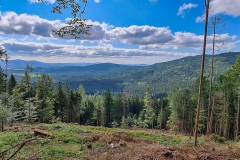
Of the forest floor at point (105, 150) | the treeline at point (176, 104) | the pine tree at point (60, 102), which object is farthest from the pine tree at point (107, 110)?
the forest floor at point (105, 150)

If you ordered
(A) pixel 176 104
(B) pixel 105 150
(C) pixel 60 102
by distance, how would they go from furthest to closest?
(C) pixel 60 102 < (A) pixel 176 104 < (B) pixel 105 150

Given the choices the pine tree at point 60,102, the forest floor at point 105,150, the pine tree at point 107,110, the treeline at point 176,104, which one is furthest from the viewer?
the pine tree at point 107,110

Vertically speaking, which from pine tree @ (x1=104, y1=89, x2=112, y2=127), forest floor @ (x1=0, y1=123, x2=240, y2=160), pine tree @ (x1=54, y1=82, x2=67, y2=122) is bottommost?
pine tree @ (x1=104, y1=89, x2=112, y2=127)

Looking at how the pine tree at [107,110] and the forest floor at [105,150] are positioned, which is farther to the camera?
the pine tree at [107,110]

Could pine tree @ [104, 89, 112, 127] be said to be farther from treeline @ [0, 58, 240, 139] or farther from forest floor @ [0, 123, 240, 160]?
forest floor @ [0, 123, 240, 160]

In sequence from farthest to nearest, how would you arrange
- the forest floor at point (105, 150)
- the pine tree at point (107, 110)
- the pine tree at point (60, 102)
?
the pine tree at point (107, 110)
the pine tree at point (60, 102)
the forest floor at point (105, 150)

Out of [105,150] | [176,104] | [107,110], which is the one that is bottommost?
[107,110]

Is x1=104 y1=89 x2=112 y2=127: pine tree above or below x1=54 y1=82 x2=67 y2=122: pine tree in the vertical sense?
below

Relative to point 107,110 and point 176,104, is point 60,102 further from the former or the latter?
point 176,104

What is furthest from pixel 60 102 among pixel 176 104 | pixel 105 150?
pixel 105 150

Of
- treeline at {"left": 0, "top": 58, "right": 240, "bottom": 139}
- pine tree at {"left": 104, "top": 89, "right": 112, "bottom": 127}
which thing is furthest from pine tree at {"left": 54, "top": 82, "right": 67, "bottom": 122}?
pine tree at {"left": 104, "top": 89, "right": 112, "bottom": 127}

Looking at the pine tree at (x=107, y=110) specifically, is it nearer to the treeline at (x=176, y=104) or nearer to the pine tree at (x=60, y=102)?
the treeline at (x=176, y=104)

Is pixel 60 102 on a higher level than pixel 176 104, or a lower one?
lower

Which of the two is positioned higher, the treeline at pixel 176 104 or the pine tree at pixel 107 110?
the treeline at pixel 176 104
